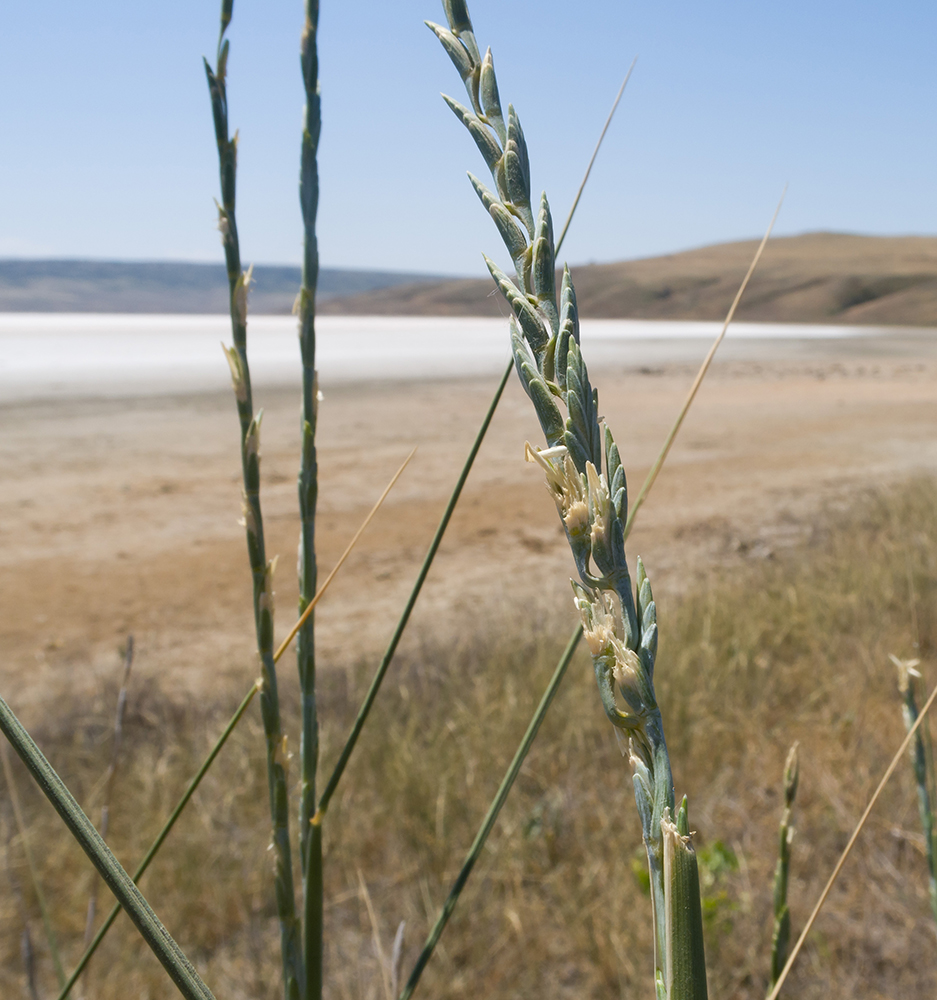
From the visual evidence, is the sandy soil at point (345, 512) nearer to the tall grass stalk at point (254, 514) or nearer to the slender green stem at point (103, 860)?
the tall grass stalk at point (254, 514)

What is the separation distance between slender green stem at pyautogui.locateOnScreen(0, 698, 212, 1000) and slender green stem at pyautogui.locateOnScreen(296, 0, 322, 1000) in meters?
0.18

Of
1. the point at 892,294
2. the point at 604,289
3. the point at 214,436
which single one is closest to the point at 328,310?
the point at 604,289

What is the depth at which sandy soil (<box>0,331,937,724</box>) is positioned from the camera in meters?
5.29

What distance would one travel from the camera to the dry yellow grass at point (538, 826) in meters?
1.97

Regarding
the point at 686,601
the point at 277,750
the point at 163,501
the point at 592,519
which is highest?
the point at 592,519

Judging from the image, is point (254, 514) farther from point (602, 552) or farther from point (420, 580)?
point (602, 552)

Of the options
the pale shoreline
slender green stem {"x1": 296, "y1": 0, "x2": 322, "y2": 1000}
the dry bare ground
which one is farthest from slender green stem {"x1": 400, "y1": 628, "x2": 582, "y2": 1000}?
the pale shoreline

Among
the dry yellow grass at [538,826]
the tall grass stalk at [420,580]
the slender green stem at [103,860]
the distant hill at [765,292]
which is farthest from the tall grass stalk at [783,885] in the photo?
the distant hill at [765,292]

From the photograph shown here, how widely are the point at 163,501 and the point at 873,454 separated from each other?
9.05 m

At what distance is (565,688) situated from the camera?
10.6ft

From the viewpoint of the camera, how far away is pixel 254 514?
1.63 feet

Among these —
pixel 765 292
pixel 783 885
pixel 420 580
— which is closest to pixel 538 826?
pixel 783 885

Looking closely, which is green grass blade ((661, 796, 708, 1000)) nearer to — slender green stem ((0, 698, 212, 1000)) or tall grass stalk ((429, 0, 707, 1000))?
tall grass stalk ((429, 0, 707, 1000))

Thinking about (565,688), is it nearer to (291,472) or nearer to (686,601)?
(686,601)
